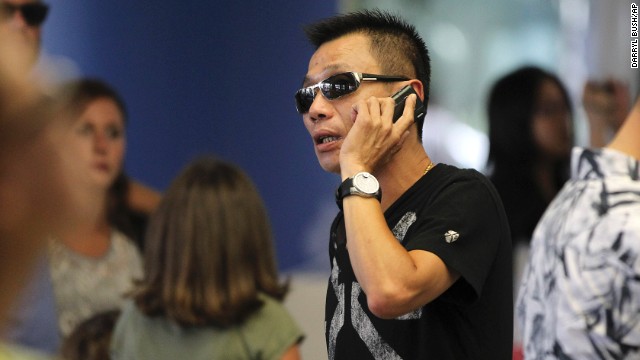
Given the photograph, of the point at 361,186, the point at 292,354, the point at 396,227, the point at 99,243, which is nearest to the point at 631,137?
the point at 396,227

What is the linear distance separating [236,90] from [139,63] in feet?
1.59

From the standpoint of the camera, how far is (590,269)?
101 inches

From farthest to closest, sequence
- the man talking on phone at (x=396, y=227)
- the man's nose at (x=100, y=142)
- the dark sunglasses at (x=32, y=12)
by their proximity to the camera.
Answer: the man's nose at (x=100, y=142)
the dark sunglasses at (x=32, y=12)
the man talking on phone at (x=396, y=227)

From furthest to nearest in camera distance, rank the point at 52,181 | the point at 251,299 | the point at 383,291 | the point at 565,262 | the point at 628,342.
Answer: the point at 251,299 < the point at 565,262 < the point at 628,342 < the point at 383,291 < the point at 52,181

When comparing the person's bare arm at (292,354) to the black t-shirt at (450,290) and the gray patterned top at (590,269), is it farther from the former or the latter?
the black t-shirt at (450,290)

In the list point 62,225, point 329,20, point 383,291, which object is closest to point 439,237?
point 383,291

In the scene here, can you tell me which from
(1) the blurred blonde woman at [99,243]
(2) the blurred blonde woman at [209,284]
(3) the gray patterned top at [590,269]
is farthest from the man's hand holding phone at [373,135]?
(1) the blurred blonde woman at [99,243]

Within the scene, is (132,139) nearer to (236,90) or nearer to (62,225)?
(236,90)

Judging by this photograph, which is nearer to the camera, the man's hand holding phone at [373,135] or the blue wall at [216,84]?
the man's hand holding phone at [373,135]

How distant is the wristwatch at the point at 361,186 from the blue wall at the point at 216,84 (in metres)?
2.30

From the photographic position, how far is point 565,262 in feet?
8.69

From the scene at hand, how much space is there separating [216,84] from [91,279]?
1.08 metres

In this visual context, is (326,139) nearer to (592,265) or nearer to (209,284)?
(592,265)

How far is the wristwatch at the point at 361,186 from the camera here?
7.35 ft
